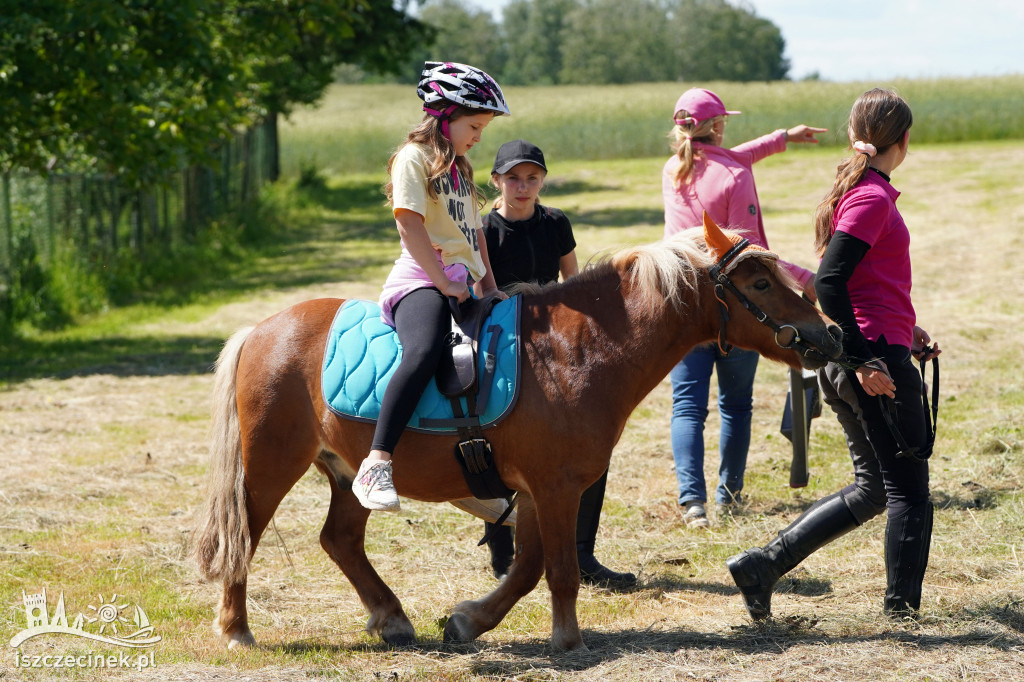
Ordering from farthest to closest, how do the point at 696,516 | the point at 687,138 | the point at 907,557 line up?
the point at 696,516 < the point at 687,138 < the point at 907,557

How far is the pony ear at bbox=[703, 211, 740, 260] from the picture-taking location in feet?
13.0

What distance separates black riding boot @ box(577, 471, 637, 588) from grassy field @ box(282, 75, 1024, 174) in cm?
2609

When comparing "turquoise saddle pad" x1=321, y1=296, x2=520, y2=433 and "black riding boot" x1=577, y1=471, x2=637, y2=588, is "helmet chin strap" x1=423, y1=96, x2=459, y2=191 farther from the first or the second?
"black riding boot" x1=577, y1=471, x2=637, y2=588

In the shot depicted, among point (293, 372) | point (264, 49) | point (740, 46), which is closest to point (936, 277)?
point (264, 49)

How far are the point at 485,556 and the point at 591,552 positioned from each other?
27.2 inches

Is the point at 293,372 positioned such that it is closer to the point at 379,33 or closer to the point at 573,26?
the point at 379,33

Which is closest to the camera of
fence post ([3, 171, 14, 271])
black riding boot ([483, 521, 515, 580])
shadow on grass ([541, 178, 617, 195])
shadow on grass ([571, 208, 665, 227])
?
black riding boot ([483, 521, 515, 580])

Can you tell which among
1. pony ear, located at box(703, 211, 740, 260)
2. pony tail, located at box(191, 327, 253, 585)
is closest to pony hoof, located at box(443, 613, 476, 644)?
pony tail, located at box(191, 327, 253, 585)

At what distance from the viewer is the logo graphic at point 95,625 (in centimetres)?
429

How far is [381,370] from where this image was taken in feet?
13.5

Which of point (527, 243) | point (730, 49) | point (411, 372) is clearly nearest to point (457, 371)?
point (411, 372)

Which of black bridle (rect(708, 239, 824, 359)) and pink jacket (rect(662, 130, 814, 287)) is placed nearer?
black bridle (rect(708, 239, 824, 359))

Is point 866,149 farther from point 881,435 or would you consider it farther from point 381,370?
point 381,370

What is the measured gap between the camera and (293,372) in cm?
426
